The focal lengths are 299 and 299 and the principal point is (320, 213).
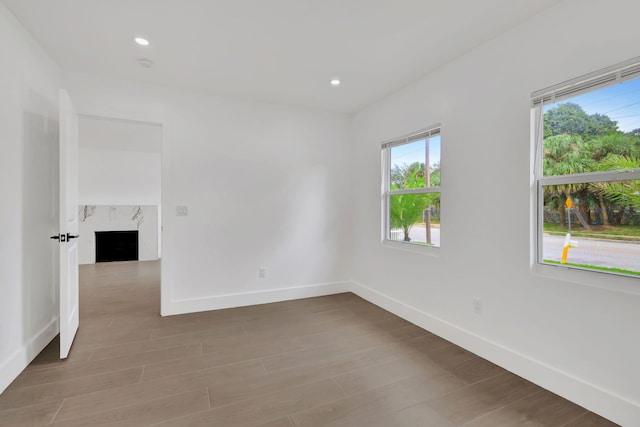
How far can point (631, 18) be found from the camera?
1.59 m

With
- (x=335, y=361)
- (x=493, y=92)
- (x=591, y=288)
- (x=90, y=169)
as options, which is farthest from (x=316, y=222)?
(x=90, y=169)

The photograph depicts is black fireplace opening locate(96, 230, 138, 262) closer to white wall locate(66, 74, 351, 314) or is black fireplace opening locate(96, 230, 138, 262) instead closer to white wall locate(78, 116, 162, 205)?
white wall locate(78, 116, 162, 205)

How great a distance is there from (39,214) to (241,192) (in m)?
1.77

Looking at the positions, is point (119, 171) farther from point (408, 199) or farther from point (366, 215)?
point (408, 199)

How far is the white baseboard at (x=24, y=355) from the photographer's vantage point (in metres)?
1.91

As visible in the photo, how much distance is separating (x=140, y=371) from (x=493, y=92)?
331cm

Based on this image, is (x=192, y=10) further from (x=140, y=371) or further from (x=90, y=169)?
(x=90, y=169)

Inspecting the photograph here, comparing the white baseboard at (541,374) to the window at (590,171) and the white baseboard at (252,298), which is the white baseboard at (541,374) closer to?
the window at (590,171)

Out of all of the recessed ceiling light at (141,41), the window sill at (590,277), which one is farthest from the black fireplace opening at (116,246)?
the window sill at (590,277)

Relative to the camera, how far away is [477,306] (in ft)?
7.89

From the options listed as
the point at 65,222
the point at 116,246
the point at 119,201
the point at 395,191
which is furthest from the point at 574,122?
the point at 116,246

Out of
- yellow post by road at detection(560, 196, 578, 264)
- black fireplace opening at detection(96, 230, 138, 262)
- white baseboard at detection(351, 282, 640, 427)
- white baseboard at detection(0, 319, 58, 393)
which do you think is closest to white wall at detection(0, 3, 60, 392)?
white baseboard at detection(0, 319, 58, 393)

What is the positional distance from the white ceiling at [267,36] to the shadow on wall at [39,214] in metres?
0.64

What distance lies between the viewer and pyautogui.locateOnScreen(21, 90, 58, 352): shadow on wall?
87.0 inches
